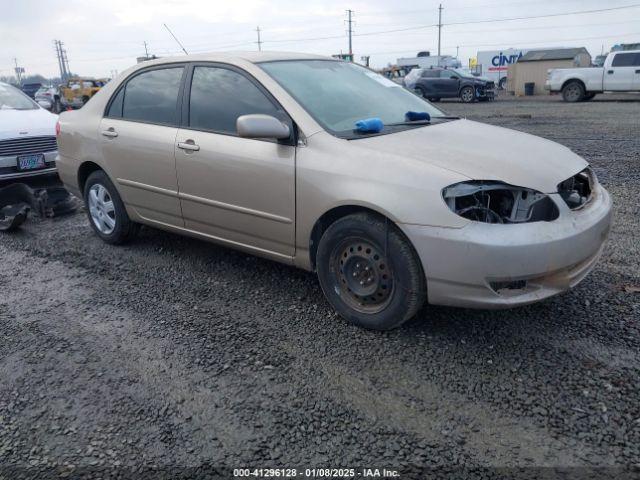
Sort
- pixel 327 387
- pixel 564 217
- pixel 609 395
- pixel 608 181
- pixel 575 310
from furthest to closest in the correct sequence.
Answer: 1. pixel 608 181
2. pixel 575 310
3. pixel 564 217
4. pixel 327 387
5. pixel 609 395

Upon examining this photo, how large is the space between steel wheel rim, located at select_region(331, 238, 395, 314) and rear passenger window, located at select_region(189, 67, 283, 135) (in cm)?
103

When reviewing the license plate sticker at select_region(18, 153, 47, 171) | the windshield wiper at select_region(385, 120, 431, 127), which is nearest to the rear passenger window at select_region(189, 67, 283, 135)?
the windshield wiper at select_region(385, 120, 431, 127)

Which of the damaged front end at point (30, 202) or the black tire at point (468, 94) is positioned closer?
the damaged front end at point (30, 202)

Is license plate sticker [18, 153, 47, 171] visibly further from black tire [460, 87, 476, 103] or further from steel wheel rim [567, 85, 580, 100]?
black tire [460, 87, 476, 103]

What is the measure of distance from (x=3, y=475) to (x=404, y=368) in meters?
1.93

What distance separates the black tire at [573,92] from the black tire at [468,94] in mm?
4178

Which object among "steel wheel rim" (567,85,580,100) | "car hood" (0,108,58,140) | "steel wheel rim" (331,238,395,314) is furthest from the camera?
"steel wheel rim" (567,85,580,100)

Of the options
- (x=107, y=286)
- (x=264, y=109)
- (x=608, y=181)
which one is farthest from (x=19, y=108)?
(x=608, y=181)

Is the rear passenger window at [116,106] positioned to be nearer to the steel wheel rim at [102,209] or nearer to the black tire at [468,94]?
the steel wheel rim at [102,209]

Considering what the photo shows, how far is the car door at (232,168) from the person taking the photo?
3.58 metres

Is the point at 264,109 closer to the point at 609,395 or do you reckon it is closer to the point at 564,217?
the point at 564,217

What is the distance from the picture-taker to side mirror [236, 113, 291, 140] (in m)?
3.36

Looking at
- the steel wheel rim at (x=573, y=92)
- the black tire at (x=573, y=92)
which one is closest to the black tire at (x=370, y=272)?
the black tire at (x=573, y=92)

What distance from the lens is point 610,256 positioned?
14.4 feet
